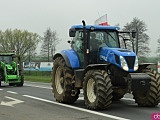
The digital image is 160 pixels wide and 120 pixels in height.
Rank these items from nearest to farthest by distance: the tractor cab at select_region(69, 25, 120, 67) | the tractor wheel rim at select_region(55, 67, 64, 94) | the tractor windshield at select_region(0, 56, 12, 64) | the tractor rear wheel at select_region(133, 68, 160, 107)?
the tractor rear wheel at select_region(133, 68, 160, 107), the tractor cab at select_region(69, 25, 120, 67), the tractor wheel rim at select_region(55, 67, 64, 94), the tractor windshield at select_region(0, 56, 12, 64)

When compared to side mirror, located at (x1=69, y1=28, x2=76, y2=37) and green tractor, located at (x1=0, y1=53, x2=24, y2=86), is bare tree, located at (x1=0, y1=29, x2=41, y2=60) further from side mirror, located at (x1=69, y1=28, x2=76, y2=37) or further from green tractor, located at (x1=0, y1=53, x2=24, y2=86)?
side mirror, located at (x1=69, y1=28, x2=76, y2=37)

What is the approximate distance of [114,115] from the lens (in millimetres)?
8477

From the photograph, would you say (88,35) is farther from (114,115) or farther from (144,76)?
(114,115)

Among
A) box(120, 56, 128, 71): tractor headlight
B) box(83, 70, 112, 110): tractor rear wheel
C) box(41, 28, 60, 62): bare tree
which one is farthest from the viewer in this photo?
box(41, 28, 60, 62): bare tree

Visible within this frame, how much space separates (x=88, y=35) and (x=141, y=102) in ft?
8.74

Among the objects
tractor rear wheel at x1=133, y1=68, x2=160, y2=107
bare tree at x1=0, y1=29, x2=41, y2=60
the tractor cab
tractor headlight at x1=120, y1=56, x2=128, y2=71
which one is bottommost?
tractor rear wheel at x1=133, y1=68, x2=160, y2=107

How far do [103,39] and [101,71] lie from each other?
5.26 feet

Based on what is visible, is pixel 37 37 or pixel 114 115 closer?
pixel 114 115

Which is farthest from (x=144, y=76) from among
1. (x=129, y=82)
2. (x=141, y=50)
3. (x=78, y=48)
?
(x=141, y=50)

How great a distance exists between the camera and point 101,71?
940 cm

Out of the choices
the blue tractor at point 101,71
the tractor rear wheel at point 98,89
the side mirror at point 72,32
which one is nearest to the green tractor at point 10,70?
the blue tractor at point 101,71

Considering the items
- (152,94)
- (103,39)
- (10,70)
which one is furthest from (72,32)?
(10,70)

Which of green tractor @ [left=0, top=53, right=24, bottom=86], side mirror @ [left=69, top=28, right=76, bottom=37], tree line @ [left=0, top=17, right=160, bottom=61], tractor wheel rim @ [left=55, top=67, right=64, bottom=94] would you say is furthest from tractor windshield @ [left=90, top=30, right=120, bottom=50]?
tree line @ [left=0, top=17, right=160, bottom=61]

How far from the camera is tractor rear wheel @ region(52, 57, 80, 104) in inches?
432
